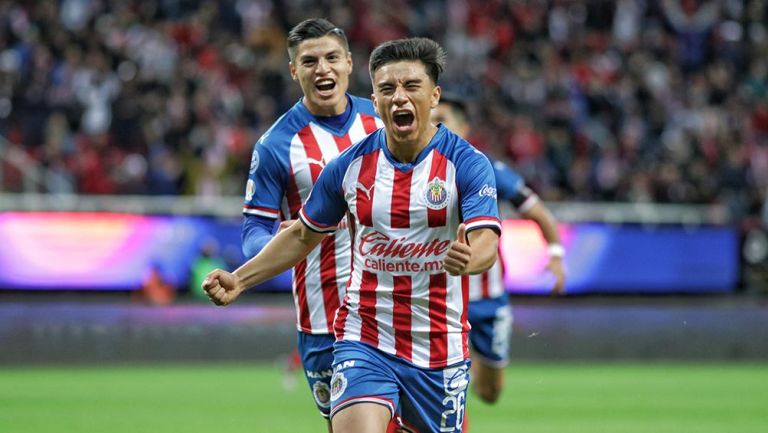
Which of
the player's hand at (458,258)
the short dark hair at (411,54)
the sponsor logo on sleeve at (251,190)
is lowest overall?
the player's hand at (458,258)

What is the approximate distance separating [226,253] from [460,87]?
5395 millimetres

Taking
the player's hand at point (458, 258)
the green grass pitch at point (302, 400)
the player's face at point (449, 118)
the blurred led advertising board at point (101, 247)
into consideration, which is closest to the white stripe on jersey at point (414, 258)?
the player's hand at point (458, 258)

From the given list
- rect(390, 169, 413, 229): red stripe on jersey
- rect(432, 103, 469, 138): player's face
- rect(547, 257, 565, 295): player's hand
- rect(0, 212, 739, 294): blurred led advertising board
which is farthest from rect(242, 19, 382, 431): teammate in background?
rect(0, 212, 739, 294): blurred led advertising board

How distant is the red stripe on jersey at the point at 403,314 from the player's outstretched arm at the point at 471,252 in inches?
15.8

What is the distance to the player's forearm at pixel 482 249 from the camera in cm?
549

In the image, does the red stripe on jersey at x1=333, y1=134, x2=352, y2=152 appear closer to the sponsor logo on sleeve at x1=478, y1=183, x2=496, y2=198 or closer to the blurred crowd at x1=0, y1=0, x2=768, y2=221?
the sponsor logo on sleeve at x1=478, y1=183, x2=496, y2=198

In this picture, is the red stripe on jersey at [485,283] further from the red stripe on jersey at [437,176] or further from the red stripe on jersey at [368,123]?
the red stripe on jersey at [437,176]

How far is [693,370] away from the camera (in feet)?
58.1

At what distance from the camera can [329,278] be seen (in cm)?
693

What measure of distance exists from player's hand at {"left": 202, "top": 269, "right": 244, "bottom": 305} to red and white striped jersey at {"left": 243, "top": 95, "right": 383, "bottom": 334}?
1.05m

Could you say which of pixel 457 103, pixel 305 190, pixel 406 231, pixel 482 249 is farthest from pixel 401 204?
pixel 457 103

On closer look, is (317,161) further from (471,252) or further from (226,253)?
(226,253)

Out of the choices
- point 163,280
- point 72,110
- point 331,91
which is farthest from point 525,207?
point 72,110

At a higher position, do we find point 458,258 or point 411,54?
point 411,54
